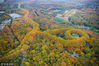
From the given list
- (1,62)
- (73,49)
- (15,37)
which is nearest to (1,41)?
(15,37)

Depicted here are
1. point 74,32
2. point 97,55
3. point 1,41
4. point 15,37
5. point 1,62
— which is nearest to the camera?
point 1,62

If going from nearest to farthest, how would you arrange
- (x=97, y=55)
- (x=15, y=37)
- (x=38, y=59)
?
(x=38, y=59) < (x=97, y=55) < (x=15, y=37)

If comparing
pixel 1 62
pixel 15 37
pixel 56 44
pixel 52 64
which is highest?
pixel 15 37

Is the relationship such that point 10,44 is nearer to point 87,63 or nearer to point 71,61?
point 71,61

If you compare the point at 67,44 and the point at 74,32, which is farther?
the point at 74,32

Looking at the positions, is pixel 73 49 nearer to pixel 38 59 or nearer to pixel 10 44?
pixel 38 59

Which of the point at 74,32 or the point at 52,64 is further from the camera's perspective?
the point at 74,32

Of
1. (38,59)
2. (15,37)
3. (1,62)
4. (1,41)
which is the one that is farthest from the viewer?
(15,37)

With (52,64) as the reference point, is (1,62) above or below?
above

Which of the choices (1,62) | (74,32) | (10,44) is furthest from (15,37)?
(74,32)
